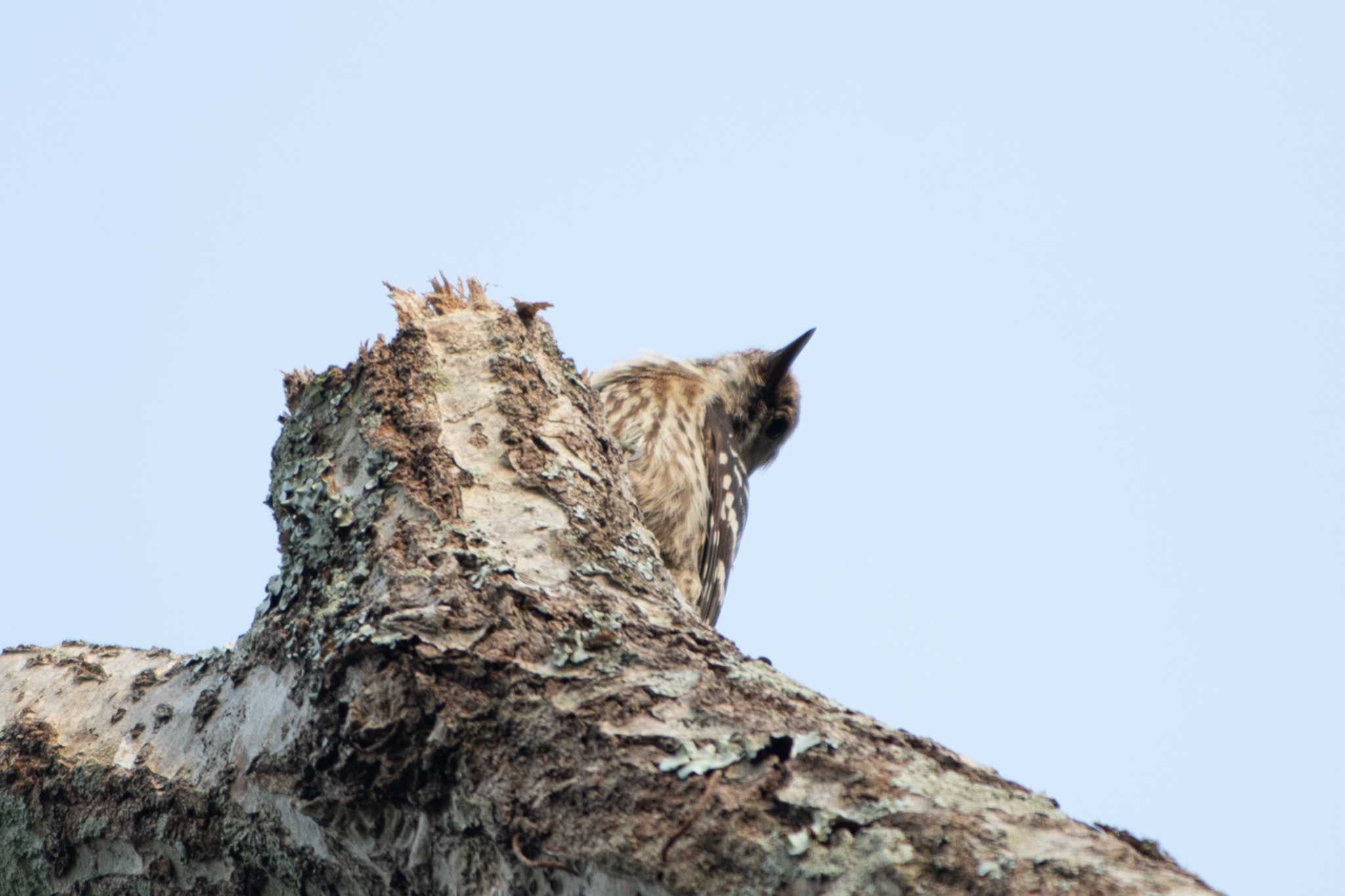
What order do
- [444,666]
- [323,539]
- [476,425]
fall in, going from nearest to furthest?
[444,666] < [323,539] < [476,425]

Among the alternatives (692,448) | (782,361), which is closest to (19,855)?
(692,448)

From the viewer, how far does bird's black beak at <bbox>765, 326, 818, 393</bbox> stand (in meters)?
6.07

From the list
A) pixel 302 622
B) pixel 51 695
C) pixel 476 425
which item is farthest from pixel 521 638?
pixel 51 695

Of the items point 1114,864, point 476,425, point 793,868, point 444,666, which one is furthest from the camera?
point 476,425

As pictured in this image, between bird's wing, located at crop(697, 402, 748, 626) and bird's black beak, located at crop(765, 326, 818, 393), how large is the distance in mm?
599

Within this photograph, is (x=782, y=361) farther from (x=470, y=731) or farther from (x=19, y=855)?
(x=470, y=731)

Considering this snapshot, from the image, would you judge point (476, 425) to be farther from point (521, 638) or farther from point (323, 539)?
point (521, 638)

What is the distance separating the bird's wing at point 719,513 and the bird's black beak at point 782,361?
0.60m

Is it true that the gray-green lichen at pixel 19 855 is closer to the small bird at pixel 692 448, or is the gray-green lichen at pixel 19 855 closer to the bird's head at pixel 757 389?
the small bird at pixel 692 448

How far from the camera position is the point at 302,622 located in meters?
2.35

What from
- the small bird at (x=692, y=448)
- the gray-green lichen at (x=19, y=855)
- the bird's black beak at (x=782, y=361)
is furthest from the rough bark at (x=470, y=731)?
the bird's black beak at (x=782, y=361)

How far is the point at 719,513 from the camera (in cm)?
520

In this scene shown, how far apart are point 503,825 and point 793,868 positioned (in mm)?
486

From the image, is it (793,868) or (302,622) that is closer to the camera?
(793,868)
